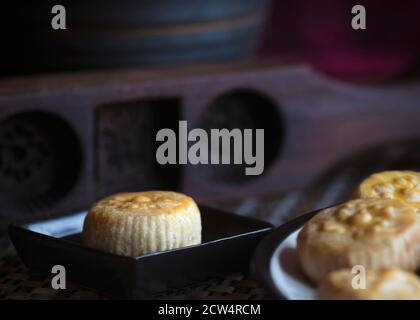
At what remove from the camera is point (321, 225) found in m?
0.67

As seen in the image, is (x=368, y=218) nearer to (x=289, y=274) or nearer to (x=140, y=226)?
(x=289, y=274)

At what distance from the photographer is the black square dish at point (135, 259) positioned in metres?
0.71

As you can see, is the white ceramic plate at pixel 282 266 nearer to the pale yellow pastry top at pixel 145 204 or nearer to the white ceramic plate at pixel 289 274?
the white ceramic plate at pixel 289 274

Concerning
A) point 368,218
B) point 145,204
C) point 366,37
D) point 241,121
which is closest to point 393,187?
point 368,218

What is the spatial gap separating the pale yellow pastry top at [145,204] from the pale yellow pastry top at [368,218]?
16cm

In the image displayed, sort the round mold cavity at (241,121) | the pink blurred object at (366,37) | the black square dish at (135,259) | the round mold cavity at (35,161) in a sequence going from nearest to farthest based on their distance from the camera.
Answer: the black square dish at (135,259) → the round mold cavity at (35,161) → the round mold cavity at (241,121) → the pink blurred object at (366,37)

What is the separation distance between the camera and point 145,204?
2.60 feet

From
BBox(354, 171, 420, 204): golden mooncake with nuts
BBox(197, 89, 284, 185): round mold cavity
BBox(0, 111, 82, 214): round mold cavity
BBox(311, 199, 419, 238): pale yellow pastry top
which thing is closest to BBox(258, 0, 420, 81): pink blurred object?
BBox(197, 89, 284, 185): round mold cavity

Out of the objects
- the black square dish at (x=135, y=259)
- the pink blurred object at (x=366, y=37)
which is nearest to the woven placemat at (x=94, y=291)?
the black square dish at (x=135, y=259)

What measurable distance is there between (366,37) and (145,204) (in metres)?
0.71

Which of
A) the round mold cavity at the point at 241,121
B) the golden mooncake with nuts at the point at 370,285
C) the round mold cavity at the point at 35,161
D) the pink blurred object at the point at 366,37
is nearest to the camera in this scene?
the golden mooncake with nuts at the point at 370,285

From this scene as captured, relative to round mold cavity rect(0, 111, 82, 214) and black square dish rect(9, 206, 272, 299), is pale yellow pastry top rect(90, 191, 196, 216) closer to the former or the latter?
black square dish rect(9, 206, 272, 299)

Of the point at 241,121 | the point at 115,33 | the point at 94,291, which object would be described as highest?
the point at 115,33
